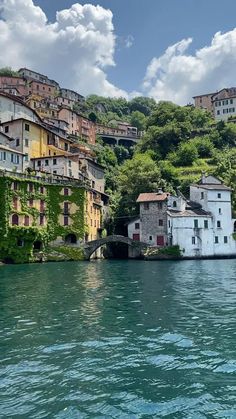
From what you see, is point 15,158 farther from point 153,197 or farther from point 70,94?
point 70,94

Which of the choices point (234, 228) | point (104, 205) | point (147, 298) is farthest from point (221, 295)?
point (104, 205)

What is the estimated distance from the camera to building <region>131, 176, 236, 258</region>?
71625 mm

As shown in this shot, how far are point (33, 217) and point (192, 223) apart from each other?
27.3 metres

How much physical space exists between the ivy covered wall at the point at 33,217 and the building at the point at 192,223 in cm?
1184

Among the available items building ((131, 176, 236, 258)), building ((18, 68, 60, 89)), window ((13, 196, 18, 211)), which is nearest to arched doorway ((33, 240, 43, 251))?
window ((13, 196, 18, 211))

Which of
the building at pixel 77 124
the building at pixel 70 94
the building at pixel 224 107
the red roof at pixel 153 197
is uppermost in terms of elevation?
the building at pixel 70 94

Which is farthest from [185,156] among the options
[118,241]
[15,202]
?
[15,202]

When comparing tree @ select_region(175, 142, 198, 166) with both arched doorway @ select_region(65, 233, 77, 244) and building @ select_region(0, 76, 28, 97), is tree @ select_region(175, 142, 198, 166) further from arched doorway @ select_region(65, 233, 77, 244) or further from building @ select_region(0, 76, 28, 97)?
building @ select_region(0, 76, 28, 97)

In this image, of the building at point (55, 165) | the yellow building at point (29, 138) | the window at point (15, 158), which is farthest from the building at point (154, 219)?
the yellow building at point (29, 138)

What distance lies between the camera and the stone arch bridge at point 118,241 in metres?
68.9

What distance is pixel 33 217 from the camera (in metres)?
66.0

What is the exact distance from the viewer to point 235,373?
1291 centimetres

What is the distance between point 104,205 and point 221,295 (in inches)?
A: 2458

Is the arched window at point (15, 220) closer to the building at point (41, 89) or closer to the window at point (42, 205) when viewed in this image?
the window at point (42, 205)
